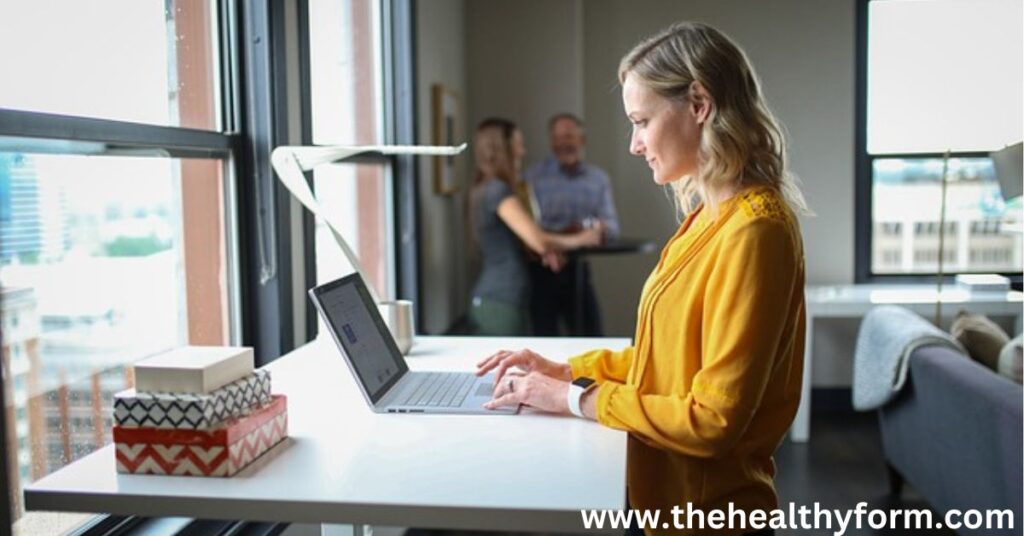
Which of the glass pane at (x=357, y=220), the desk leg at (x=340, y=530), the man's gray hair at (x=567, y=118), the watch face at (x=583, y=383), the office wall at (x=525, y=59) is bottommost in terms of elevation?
the desk leg at (x=340, y=530)

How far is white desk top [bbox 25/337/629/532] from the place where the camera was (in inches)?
47.4

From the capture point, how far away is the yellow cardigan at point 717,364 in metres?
1.29

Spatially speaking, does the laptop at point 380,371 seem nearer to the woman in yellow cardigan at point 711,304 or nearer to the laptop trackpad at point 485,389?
the laptop trackpad at point 485,389

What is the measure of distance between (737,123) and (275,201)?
4.09 ft

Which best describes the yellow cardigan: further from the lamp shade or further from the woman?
the woman

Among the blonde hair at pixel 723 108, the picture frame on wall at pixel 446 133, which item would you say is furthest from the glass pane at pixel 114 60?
the picture frame on wall at pixel 446 133

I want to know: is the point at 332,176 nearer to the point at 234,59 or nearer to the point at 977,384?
the point at 234,59

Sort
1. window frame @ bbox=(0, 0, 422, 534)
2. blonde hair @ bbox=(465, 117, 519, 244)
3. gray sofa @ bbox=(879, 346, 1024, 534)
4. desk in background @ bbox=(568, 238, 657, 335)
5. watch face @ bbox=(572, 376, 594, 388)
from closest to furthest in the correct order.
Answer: watch face @ bbox=(572, 376, 594, 388), window frame @ bbox=(0, 0, 422, 534), gray sofa @ bbox=(879, 346, 1024, 534), blonde hair @ bbox=(465, 117, 519, 244), desk in background @ bbox=(568, 238, 657, 335)

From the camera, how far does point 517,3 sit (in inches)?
193

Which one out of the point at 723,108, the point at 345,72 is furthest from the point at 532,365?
the point at 345,72

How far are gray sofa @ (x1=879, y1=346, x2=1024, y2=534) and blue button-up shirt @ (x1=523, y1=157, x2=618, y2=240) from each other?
5.88 feet

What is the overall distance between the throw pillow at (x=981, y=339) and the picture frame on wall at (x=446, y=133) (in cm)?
214

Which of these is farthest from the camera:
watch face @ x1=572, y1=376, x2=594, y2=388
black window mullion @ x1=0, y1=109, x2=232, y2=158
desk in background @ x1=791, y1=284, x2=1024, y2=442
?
desk in background @ x1=791, y1=284, x2=1024, y2=442

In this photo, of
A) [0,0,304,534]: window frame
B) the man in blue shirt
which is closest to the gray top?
the man in blue shirt
